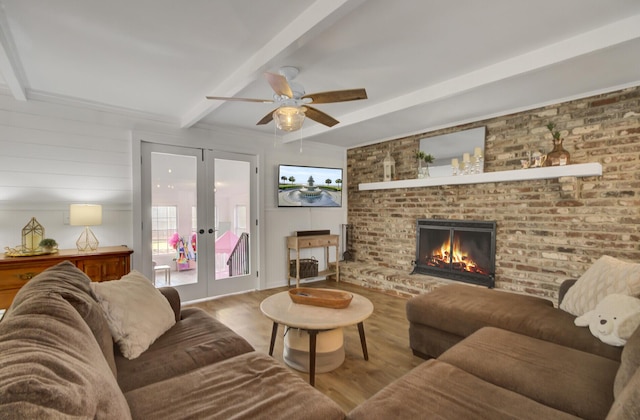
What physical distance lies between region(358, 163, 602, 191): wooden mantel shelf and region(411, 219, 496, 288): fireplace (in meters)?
0.53

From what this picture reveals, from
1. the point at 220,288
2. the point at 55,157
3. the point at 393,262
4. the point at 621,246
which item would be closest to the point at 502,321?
the point at 621,246

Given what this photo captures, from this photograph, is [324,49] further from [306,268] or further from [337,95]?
[306,268]

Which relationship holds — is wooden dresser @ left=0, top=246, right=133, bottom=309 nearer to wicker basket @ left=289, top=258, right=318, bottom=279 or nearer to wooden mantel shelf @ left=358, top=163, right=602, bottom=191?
wicker basket @ left=289, top=258, right=318, bottom=279

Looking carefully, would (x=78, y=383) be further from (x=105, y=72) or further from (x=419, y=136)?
(x=419, y=136)

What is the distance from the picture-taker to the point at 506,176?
348 centimetres

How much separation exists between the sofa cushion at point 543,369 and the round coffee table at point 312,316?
2.30 ft

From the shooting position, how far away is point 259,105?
346cm

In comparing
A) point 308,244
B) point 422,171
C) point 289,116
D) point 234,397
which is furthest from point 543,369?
point 308,244

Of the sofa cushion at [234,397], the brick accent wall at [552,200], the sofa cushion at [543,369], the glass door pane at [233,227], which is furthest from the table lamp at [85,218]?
the brick accent wall at [552,200]

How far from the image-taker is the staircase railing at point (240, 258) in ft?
14.8

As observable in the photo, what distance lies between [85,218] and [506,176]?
4.34 meters

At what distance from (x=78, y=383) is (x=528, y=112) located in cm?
421

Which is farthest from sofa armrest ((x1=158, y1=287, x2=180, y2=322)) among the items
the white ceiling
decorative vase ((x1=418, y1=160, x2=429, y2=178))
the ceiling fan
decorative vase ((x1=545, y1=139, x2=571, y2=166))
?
decorative vase ((x1=545, y1=139, x2=571, y2=166))

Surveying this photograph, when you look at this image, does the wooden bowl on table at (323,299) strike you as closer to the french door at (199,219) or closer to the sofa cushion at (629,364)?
the sofa cushion at (629,364)
